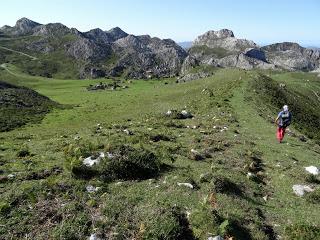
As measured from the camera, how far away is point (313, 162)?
991 inches

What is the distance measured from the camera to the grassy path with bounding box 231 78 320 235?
16266mm

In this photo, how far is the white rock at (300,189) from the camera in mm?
18556

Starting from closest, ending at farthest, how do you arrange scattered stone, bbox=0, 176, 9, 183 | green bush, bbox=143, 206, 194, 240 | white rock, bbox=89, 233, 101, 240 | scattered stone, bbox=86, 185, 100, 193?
white rock, bbox=89, 233, 101, 240 < green bush, bbox=143, 206, 194, 240 < scattered stone, bbox=86, 185, 100, 193 < scattered stone, bbox=0, 176, 9, 183

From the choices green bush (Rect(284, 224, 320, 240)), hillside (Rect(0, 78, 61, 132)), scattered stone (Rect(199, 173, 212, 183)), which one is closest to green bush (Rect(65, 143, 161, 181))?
scattered stone (Rect(199, 173, 212, 183))

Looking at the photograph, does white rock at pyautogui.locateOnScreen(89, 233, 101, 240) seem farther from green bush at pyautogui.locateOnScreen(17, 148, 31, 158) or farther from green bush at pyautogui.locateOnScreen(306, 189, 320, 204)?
green bush at pyautogui.locateOnScreen(17, 148, 31, 158)

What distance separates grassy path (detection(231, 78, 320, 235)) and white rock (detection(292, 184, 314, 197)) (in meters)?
0.22

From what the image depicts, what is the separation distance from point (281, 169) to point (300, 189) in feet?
10.9

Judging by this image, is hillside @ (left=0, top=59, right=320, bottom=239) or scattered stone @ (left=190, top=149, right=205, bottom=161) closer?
hillside @ (left=0, top=59, right=320, bottom=239)

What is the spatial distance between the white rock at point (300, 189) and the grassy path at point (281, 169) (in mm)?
223

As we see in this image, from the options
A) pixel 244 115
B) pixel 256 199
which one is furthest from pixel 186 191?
pixel 244 115

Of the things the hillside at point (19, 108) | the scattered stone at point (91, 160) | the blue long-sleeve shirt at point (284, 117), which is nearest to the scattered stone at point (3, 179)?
the scattered stone at point (91, 160)

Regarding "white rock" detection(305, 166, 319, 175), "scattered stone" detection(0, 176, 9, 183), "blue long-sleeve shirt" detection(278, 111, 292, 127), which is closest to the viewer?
"scattered stone" detection(0, 176, 9, 183)

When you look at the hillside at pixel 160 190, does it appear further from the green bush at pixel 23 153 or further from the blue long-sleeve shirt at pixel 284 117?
the blue long-sleeve shirt at pixel 284 117

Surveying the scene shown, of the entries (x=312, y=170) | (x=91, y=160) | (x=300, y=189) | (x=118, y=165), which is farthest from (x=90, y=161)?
(x=312, y=170)
